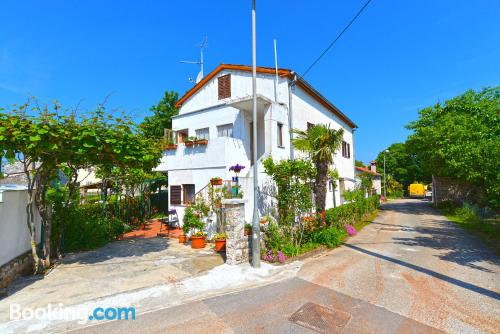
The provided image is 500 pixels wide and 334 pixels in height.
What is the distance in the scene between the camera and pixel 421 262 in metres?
9.02

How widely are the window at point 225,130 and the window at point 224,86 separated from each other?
1945mm

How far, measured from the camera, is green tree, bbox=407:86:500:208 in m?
18.2

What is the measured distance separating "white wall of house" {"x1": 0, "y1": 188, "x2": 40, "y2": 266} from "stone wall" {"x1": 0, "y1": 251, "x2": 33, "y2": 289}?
0.12m

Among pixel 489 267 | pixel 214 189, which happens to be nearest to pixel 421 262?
pixel 489 267

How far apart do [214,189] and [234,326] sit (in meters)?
7.28

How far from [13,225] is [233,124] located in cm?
1029

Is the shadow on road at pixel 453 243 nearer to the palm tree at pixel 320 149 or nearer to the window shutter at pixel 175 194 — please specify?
the palm tree at pixel 320 149

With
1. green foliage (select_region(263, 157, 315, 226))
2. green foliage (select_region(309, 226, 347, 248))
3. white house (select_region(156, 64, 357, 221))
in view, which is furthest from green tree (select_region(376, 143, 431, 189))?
green foliage (select_region(263, 157, 315, 226))

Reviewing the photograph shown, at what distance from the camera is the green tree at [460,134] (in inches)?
718

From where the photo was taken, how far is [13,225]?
7.24m

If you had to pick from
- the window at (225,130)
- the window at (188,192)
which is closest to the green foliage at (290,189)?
the window at (225,130)

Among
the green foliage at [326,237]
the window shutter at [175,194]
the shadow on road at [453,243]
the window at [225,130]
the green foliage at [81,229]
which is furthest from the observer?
the window at [225,130]

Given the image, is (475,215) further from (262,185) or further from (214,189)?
(214,189)

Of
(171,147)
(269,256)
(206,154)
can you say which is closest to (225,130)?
(206,154)
